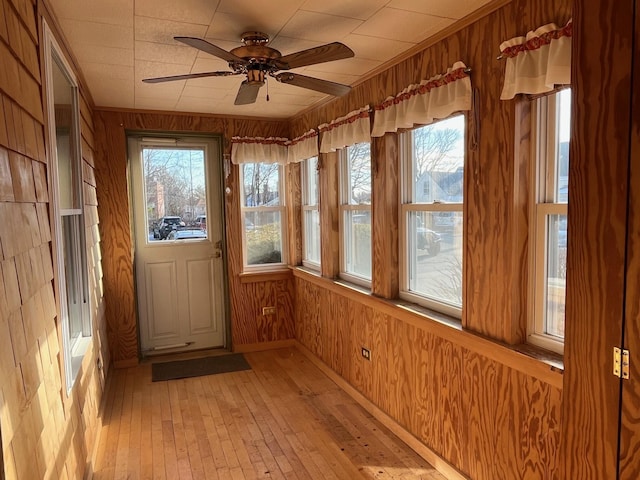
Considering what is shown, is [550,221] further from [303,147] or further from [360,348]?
[303,147]

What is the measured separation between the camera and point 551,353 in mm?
1810

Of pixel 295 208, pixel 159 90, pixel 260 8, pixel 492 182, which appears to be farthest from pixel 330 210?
pixel 260 8

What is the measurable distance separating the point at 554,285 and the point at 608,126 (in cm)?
98

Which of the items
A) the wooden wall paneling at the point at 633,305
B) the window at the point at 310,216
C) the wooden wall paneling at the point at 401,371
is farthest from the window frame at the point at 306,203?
the wooden wall paneling at the point at 633,305

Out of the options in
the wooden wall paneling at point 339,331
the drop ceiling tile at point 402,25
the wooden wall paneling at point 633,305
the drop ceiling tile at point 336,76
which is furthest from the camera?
the wooden wall paneling at point 339,331

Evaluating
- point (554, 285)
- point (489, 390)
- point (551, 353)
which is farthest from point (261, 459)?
point (554, 285)

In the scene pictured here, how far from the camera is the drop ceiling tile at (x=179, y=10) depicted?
1.88 m

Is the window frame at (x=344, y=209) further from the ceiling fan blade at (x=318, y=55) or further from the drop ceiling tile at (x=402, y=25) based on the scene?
the ceiling fan blade at (x=318, y=55)

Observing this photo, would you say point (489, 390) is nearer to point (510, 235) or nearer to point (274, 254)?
point (510, 235)

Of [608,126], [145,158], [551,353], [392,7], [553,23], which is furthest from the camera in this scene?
[145,158]

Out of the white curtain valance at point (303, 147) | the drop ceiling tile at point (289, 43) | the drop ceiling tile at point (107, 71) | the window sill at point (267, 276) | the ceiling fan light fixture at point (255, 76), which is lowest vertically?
the window sill at point (267, 276)

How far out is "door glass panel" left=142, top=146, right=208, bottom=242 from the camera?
13.7 feet

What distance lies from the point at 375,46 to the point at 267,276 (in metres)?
2.64

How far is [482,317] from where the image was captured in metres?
2.10
